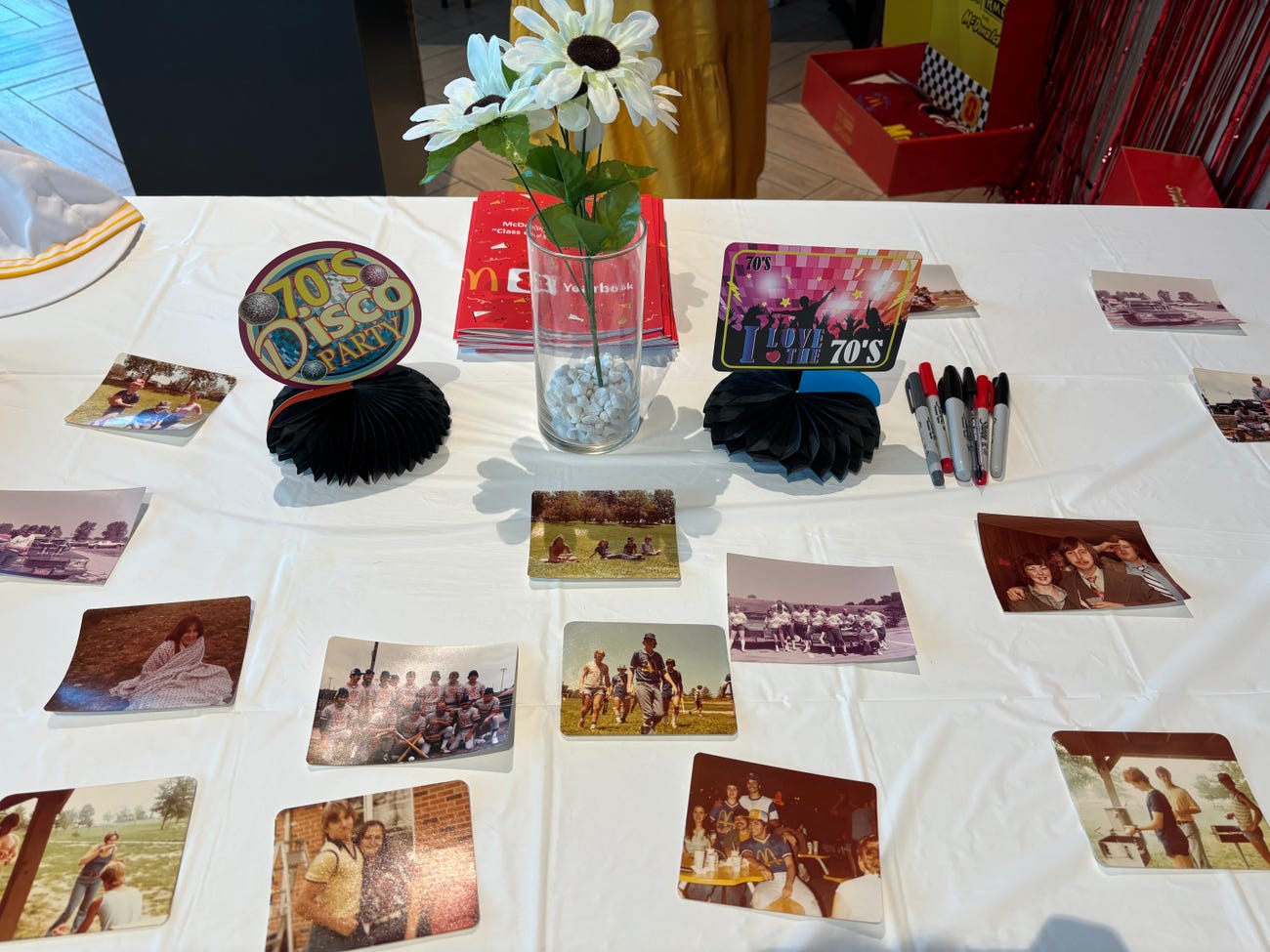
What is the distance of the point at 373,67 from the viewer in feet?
7.32

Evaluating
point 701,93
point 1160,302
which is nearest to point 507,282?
point 1160,302

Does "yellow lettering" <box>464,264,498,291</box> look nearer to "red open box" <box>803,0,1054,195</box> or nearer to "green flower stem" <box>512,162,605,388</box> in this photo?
"green flower stem" <box>512,162,605,388</box>

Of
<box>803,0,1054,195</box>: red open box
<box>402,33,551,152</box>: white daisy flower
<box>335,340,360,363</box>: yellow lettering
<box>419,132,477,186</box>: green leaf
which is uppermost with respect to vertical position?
<box>402,33,551,152</box>: white daisy flower

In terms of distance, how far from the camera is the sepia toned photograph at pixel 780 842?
2.29 ft

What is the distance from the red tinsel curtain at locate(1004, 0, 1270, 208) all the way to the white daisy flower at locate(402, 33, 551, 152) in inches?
57.8

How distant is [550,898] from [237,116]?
2142 millimetres

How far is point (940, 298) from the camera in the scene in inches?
49.7

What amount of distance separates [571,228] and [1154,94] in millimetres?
1719

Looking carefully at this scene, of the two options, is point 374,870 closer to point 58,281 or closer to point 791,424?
point 791,424

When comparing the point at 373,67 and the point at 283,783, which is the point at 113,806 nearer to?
the point at 283,783

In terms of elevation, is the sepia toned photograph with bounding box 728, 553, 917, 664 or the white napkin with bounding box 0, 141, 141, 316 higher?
the white napkin with bounding box 0, 141, 141, 316

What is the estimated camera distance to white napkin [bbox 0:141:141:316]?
1248 millimetres

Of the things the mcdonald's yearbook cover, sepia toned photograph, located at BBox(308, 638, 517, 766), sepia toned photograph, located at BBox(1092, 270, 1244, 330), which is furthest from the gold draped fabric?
sepia toned photograph, located at BBox(308, 638, 517, 766)

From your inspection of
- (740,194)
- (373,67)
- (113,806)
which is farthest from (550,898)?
(373,67)
